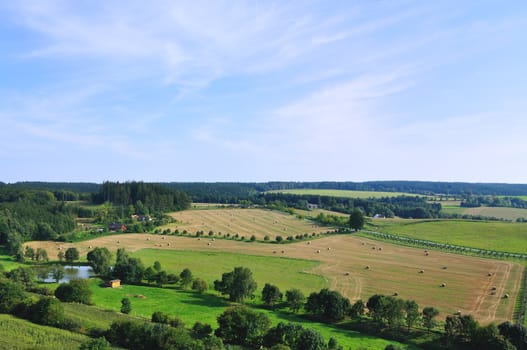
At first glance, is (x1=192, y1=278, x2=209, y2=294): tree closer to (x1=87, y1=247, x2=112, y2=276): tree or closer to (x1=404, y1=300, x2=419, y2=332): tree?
(x1=87, y1=247, x2=112, y2=276): tree

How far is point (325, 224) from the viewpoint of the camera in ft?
486

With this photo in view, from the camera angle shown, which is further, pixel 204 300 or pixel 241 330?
pixel 204 300

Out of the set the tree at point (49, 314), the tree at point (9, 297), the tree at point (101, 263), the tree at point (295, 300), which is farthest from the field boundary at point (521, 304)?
the tree at point (101, 263)

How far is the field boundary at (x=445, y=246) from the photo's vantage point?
9169 centimetres

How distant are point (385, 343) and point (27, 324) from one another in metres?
38.7

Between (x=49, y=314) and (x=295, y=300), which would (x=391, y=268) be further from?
(x=49, y=314)

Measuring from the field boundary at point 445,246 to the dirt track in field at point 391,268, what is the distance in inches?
226

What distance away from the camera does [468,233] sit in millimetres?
121000

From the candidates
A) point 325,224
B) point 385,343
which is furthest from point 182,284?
point 325,224

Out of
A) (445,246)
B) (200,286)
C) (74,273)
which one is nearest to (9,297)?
(200,286)

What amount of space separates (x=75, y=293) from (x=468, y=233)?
111 meters

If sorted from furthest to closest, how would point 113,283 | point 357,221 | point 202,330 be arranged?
point 357,221
point 113,283
point 202,330

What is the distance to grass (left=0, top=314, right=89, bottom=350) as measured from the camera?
32825mm

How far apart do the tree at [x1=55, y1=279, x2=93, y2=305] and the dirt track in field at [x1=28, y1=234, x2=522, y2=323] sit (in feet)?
125
